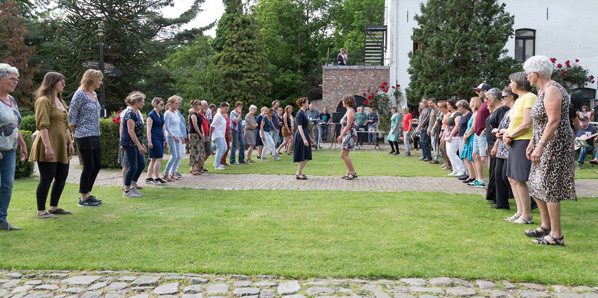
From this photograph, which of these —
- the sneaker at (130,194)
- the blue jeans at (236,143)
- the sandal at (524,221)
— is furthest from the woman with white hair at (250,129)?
the sandal at (524,221)

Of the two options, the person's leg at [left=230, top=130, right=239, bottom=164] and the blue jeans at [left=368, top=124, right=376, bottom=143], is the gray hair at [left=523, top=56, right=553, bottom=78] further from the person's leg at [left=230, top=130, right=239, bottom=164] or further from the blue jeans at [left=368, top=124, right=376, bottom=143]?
the blue jeans at [left=368, top=124, right=376, bottom=143]

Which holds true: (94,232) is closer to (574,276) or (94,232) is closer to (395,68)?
(574,276)

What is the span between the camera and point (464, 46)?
757 inches

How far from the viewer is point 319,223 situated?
5902 mm

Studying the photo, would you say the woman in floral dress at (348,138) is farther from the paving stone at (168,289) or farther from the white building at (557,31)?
the white building at (557,31)

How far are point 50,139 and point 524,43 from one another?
2504 cm

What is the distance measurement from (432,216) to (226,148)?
7.93 metres

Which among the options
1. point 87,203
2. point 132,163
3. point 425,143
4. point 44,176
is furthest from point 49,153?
point 425,143

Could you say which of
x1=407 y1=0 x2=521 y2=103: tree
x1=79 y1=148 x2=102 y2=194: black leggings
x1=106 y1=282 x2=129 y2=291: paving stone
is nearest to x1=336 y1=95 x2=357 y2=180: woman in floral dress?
x1=79 y1=148 x2=102 y2=194: black leggings

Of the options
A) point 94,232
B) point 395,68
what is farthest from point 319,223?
point 395,68

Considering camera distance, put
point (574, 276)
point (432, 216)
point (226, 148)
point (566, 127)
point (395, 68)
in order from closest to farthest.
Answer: point (574, 276)
point (566, 127)
point (432, 216)
point (226, 148)
point (395, 68)

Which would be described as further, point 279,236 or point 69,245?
point 279,236

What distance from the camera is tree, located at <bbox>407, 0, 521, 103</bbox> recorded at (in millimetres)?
19062

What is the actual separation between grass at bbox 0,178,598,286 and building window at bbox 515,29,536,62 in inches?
776
